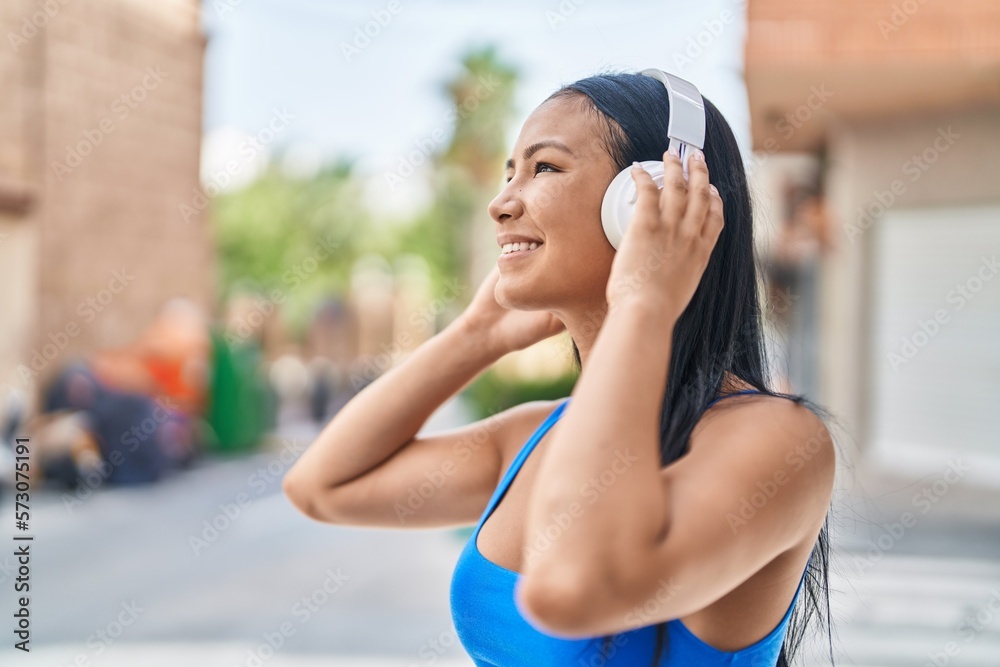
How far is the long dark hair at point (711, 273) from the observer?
138 cm

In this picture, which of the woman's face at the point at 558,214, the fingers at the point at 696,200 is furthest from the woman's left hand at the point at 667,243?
the woman's face at the point at 558,214

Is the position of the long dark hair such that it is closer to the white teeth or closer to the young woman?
the young woman

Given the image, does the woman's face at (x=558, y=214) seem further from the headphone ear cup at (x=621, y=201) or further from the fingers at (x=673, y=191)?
→ the fingers at (x=673, y=191)

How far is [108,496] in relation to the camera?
8.87 metres

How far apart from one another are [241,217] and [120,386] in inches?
1117

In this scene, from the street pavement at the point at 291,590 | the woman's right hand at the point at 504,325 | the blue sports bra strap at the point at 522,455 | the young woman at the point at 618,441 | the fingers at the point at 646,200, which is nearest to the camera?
the young woman at the point at 618,441

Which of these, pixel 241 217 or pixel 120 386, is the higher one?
pixel 120 386

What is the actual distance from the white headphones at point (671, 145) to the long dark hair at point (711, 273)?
0.06 meters

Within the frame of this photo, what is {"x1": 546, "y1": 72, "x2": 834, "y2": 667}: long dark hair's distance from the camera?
1378 mm

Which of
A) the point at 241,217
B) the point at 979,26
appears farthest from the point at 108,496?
the point at 241,217

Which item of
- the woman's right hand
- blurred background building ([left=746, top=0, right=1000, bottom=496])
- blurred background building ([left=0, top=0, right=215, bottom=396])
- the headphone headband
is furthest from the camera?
blurred background building ([left=0, top=0, right=215, bottom=396])

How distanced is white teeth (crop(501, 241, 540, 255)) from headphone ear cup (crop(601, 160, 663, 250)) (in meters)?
0.12

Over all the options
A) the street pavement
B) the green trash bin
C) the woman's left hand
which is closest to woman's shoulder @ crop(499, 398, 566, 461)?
the woman's left hand

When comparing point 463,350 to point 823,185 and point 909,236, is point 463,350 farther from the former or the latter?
point 823,185
